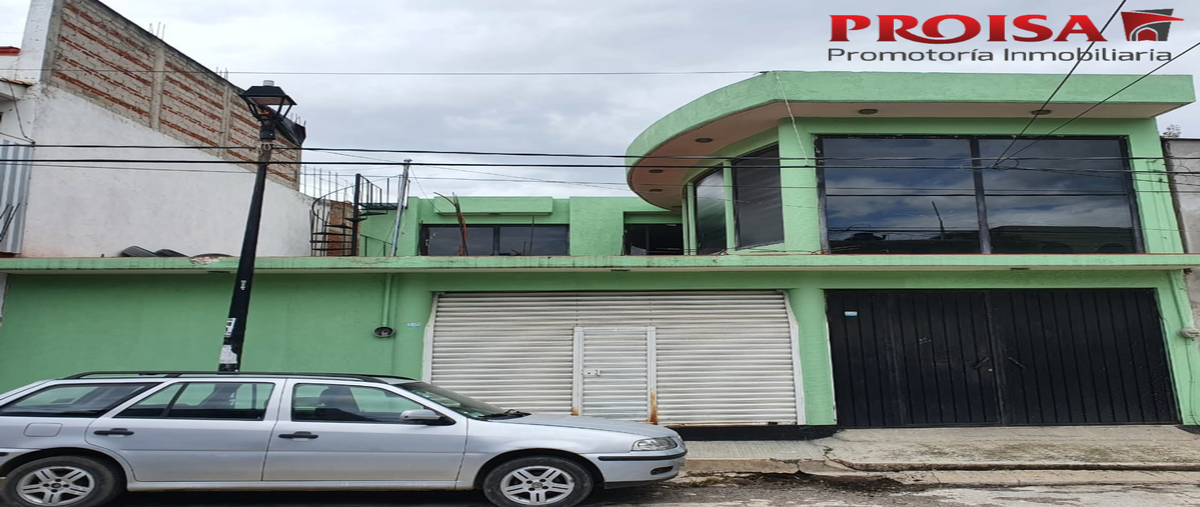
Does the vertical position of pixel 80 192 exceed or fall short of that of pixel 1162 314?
it exceeds it

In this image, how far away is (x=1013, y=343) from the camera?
9797mm

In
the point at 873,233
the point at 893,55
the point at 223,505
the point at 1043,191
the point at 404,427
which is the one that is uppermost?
the point at 893,55

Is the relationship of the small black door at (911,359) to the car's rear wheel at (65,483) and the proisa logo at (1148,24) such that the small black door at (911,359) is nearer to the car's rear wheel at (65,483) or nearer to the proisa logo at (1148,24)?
the proisa logo at (1148,24)

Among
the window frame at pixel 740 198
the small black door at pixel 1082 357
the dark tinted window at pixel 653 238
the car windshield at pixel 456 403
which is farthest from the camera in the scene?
the dark tinted window at pixel 653 238

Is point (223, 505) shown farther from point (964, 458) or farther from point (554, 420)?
point (964, 458)

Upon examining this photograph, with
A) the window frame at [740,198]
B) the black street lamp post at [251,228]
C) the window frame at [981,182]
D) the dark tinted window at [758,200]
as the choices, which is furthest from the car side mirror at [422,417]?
the window frame at [981,182]

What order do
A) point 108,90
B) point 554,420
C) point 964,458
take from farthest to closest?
point 108,90
point 964,458
point 554,420

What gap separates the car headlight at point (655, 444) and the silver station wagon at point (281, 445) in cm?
1

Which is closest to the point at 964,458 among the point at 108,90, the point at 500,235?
the point at 500,235

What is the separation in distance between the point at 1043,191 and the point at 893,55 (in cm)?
313

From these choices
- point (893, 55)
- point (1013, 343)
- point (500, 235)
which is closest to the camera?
point (1013, 343)

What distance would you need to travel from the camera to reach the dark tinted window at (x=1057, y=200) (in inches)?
400

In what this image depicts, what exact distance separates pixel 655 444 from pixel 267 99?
20.4ft

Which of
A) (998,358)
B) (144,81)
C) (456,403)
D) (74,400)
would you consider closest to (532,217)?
(144,81)
